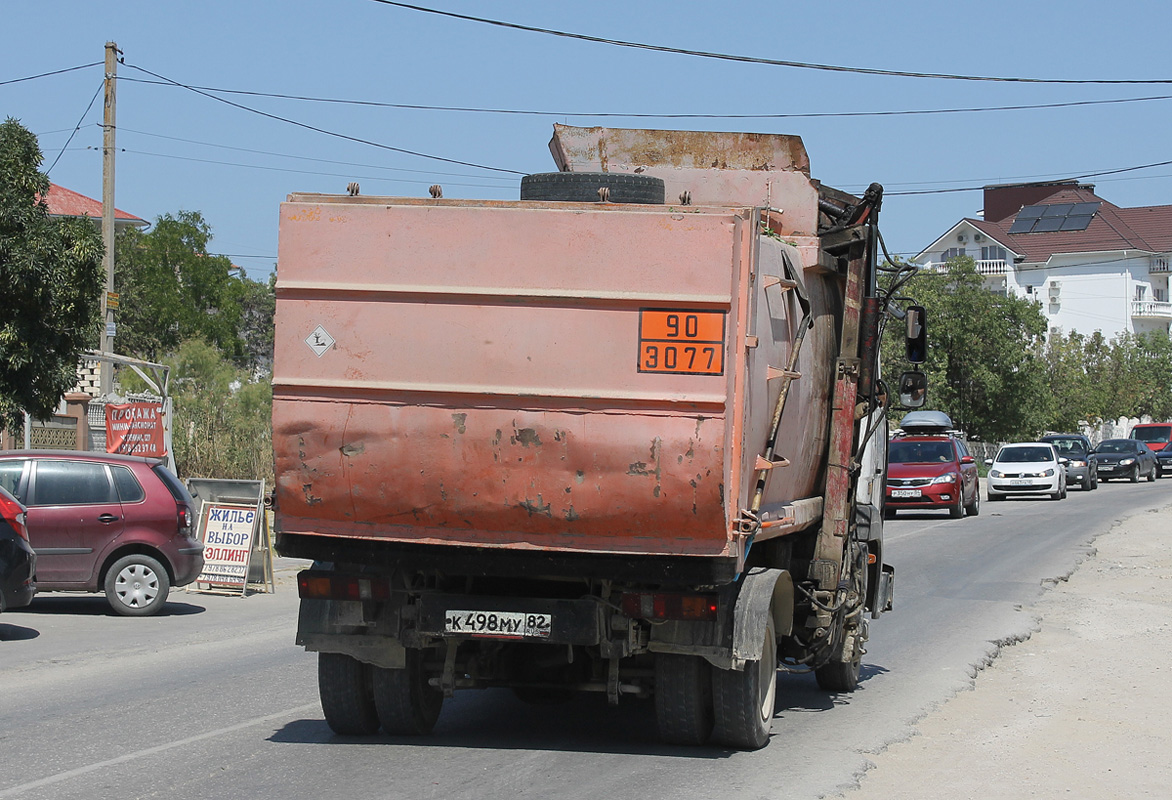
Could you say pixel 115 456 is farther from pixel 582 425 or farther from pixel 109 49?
pixel 109 49

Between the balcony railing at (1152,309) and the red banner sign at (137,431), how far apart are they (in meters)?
90.7

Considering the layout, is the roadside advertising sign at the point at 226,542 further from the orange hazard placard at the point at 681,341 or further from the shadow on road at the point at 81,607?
the orange hazard placard at the point at 681,341

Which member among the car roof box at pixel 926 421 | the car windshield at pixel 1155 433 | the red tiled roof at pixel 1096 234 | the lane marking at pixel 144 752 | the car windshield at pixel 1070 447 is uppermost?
the red tiled roof at pixel 1096 234

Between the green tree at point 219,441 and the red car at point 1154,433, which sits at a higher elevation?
the red car at point 1154,433

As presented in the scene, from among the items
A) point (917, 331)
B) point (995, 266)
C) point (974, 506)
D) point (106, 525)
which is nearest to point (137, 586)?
point (106, 525)

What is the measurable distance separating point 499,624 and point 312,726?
71.6 inches

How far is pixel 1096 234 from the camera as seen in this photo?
322ft

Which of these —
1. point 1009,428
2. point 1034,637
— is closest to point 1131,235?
point 1009,428

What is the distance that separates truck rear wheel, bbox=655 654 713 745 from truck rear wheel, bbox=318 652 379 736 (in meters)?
1.67

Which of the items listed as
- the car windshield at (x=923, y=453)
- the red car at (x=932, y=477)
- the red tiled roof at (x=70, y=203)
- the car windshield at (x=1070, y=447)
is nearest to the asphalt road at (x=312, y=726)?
the red car at (x=932, y=477)

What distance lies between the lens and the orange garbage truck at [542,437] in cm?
645

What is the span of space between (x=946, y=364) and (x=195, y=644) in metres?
43.4

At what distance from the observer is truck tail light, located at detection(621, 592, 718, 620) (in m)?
6.79

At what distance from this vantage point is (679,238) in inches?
254
